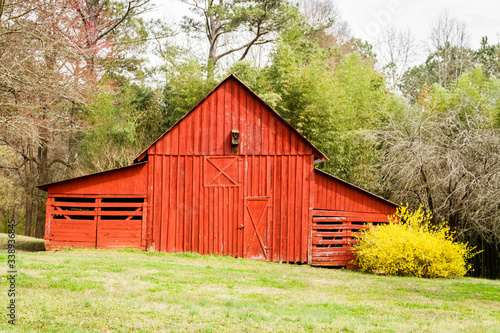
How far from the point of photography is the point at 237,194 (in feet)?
56.4

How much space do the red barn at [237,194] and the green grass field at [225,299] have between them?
1956mm

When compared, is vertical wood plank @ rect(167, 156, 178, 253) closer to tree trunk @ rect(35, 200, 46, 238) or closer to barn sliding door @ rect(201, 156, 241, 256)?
barn sliding door @ rect(201, 156, 241, 256)

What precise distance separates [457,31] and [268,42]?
1818 centimetres

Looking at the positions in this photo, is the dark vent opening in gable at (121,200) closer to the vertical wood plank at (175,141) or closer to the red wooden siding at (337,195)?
the vertical wood plank at (175,141)

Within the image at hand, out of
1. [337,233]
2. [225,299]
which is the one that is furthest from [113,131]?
[225,299]

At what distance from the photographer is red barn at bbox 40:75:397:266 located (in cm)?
1695

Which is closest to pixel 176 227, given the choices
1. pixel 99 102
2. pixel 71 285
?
pixel 71 285

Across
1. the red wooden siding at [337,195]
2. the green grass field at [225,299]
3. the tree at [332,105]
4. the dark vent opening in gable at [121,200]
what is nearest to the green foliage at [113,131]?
the tree at [332,105]

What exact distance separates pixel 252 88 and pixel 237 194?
10778mm

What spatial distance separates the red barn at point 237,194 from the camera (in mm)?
16953

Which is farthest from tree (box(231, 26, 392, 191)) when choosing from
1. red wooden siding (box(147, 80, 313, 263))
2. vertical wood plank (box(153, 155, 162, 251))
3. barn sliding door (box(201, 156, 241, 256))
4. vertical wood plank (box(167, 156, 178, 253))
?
vertical wood plank (box(153, 155, 162, 251))

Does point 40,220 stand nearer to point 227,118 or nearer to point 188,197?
point 188,197

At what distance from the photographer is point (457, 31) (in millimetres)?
41250

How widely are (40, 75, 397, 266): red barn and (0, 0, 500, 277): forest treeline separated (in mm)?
3050
